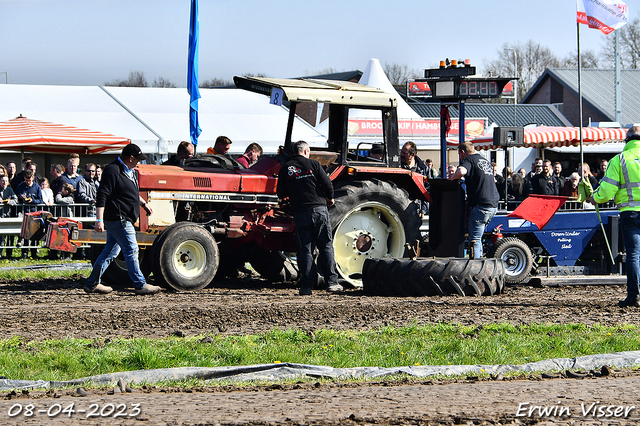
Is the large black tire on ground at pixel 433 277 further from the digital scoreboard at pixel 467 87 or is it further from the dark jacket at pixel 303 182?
the digital scoreboard at pixel 467 87

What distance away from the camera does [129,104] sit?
71.6 feet

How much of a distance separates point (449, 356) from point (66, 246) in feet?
17.2

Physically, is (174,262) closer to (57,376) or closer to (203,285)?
(203,285)

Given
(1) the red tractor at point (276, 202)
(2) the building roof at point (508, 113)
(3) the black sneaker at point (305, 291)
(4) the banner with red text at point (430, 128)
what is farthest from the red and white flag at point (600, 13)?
(2) the building roof at point (508, 113)

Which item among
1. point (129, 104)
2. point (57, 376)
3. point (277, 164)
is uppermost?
point (129, 104)

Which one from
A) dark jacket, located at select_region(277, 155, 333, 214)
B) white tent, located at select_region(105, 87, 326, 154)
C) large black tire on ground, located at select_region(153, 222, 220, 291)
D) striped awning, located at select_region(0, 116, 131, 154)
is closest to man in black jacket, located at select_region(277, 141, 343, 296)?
dark jacket, located at select_region(277, 155, 333, 214)

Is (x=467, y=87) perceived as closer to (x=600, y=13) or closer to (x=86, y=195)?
(x=600, y=13)

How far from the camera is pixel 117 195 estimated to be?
880 centimetres

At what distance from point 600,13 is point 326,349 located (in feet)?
30.0

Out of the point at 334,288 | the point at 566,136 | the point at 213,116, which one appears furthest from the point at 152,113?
the point at 334,288

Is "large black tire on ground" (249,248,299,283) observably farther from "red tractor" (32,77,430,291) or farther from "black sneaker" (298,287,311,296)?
"black sneaker" (298,287,311,296)

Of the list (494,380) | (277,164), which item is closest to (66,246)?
(277,164)

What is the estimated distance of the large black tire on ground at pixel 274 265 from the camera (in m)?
10.4

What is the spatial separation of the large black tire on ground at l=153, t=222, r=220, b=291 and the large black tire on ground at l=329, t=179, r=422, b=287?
5.09ft
